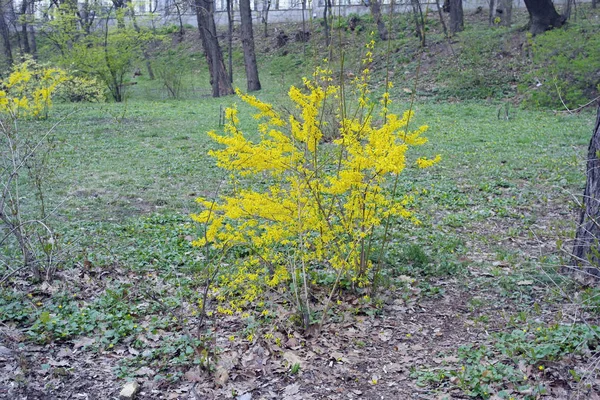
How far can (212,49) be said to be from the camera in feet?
70.6

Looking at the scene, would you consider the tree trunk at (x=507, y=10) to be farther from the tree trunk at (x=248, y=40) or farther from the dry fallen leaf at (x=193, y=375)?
the dry fallen leaf at (x=193, y=375)

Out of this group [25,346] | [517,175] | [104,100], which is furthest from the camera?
[104,100]

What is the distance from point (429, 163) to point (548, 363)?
156cm

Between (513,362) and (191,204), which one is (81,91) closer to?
(191,204)

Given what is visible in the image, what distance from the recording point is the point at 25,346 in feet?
12.4

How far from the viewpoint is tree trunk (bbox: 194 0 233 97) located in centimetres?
2119

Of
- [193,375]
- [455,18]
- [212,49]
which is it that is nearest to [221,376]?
[193,375]

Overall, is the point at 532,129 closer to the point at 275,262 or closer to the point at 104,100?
the point at 275,262

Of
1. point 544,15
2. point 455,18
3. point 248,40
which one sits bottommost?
point 248,40

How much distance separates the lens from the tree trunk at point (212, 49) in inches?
834

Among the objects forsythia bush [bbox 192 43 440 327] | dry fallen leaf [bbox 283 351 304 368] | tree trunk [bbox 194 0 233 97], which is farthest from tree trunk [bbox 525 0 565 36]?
dry fallen leaf [bbox 283 351 304 368]

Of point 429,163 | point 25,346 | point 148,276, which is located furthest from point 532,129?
point 25,346

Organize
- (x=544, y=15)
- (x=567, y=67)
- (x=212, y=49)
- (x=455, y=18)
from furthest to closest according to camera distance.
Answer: (x=455, y=18)
(x=212, y=49)
(x=544, y=15)
(x=567, y=67)

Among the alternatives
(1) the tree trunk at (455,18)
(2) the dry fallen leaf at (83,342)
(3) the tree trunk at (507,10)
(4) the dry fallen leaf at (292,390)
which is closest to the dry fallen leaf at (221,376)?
(4) the dry fallen leaf at (292,390)
